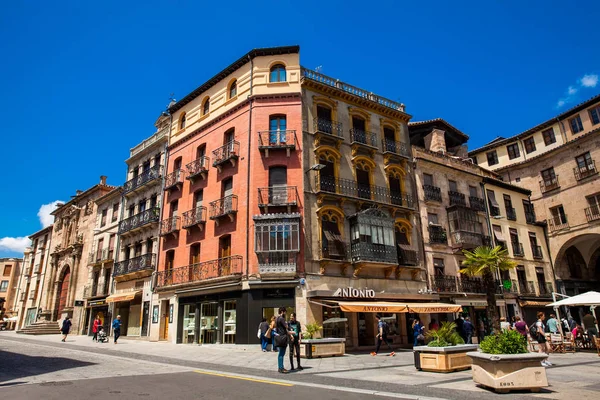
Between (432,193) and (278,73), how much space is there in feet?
44.1

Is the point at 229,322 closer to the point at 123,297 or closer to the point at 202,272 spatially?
the point at 202,272

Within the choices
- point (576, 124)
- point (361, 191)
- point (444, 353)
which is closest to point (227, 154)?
point (361, 191)

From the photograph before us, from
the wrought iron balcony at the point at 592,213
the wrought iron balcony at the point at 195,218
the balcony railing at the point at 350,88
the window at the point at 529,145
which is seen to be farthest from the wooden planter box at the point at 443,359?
the window at the point at 529,145

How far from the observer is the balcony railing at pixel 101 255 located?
32812mm

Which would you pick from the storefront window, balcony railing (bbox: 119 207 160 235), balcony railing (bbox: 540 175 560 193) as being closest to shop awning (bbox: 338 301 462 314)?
the storefront window

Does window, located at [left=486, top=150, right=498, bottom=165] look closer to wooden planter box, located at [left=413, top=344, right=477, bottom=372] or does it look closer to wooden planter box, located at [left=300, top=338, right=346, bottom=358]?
wooden planter box, located at [left=300, top=338, right=346, bottom=358]

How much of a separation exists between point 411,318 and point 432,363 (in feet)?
44.9

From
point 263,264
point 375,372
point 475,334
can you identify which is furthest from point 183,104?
point 475,334

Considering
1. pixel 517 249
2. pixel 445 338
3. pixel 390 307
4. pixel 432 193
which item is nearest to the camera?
pixel 445 338

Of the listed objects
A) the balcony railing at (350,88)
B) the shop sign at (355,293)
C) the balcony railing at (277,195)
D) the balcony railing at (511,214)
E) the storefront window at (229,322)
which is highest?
the balcony railing at (350,88)

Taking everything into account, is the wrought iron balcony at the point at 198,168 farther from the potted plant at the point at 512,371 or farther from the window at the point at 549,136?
the window at the point at 549,136

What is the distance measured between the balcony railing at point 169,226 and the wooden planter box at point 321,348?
552 inches

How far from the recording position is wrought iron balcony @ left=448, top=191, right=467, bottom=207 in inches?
1161

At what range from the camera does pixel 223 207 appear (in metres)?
23.8
